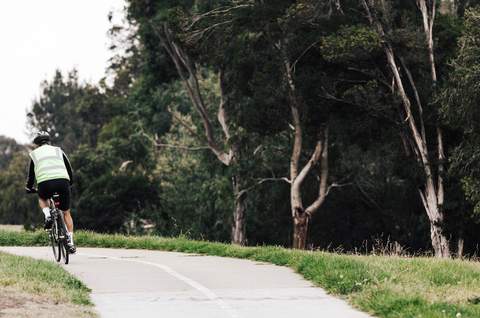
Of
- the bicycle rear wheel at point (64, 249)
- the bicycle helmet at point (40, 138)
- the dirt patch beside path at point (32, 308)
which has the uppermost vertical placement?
the bicycle helmet at point (40, 138)

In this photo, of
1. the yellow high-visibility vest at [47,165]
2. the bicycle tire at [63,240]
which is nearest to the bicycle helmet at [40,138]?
the yellow high-visibility vest at [47,165]

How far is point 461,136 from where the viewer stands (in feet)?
103

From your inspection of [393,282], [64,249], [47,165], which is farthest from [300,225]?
[393,282]

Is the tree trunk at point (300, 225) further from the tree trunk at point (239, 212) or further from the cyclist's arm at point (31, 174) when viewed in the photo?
the cyclist's arm at point (31, 174)

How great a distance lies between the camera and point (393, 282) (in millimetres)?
10305

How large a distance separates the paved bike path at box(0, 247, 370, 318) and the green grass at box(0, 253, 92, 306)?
9.4 inches

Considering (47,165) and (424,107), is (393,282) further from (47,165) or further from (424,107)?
(424,107)

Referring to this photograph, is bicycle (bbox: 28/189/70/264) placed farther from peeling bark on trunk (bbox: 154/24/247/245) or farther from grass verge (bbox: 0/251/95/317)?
peeling bark on trunk (bbox: 154/24/247/245)

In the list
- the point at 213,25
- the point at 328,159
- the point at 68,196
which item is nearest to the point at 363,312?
the point at 68,196

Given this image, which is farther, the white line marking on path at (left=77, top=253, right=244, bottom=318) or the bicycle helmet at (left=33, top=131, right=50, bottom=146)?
the bicycle helmet at (left=33, top=131, right=50, bottom=146)

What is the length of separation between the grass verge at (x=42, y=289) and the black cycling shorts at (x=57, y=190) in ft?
4.66

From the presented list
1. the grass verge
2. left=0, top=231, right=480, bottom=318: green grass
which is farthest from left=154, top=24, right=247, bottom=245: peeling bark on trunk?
the grass verge

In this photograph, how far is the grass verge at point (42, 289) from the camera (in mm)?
8594

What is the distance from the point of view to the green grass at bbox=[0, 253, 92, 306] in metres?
9.27
